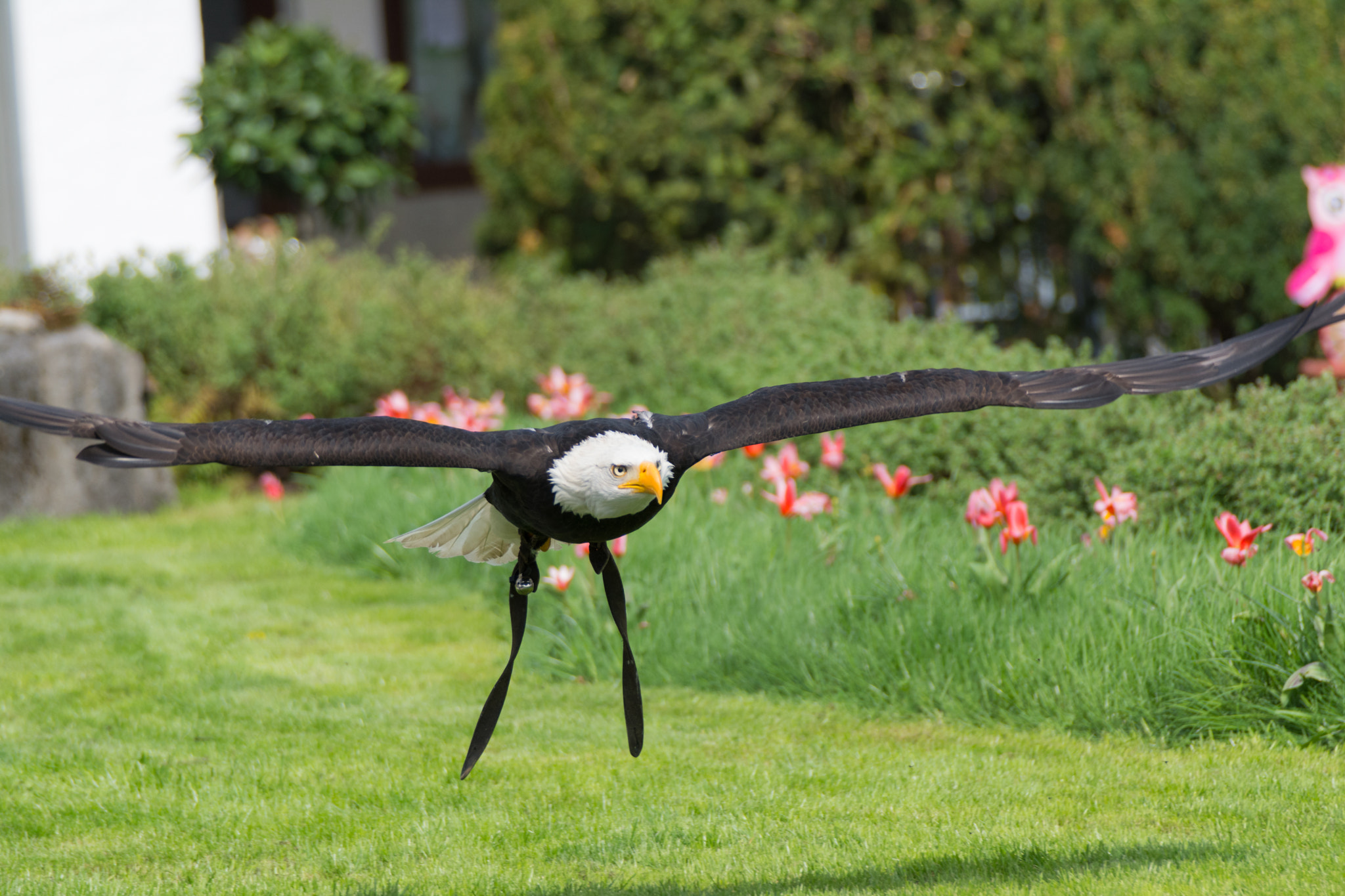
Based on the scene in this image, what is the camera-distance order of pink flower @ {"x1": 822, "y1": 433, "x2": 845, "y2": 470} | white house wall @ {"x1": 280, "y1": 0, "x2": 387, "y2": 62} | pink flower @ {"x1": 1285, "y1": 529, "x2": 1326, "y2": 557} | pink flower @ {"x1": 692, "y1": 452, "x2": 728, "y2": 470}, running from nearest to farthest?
1. pink flower @ {"x1": 1285, "y1": 529, "x2": 1326, "y2": 557}
2. pink flower @ {"x1": 822, "y1": 433, "x2": 845, "y2": 470}
3. pink flower @ {"x1": 692, "y1": 452, "x2": 728, "y2": 470}
4. white house wall @ {"x1": 280, "y1": 0, "x2": 387, "y2": 62}

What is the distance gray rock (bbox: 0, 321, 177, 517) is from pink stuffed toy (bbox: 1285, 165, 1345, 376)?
261 inches

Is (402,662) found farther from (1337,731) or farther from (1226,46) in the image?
(1226,46)

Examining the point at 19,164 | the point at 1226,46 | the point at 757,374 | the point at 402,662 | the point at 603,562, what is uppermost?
the point at 19,164

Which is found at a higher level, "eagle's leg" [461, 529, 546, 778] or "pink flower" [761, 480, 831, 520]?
"pink flower" [761, 480, 831, 520]

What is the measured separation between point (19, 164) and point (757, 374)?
7.10 meters

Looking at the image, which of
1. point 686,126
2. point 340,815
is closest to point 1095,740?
point 340,815

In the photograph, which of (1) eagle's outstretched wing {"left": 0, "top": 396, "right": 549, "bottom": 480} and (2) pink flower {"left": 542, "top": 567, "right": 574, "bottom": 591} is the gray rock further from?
(1) eagle's outstretched wing {"left": 0, "top": 396, "right": 549, "bottom": 480}

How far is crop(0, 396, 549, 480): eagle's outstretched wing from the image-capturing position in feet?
9.78

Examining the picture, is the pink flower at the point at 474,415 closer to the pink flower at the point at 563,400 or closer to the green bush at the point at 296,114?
the pink flower at the point at 563,400

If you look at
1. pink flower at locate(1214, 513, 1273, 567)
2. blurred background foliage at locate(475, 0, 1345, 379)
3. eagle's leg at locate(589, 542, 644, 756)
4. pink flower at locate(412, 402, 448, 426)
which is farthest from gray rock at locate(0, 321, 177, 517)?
pink flower at locate(1214, 513, 1273, 567)

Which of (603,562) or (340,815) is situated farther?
(340,815)

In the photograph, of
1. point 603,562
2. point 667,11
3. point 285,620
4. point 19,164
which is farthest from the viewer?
point 19,164

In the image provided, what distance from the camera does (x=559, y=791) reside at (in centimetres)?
420

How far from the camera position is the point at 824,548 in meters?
5.67
